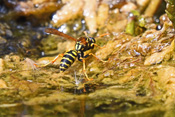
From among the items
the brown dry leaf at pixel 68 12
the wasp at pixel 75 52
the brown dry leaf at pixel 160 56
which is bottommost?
the brown dry leaf at pixel 160 56

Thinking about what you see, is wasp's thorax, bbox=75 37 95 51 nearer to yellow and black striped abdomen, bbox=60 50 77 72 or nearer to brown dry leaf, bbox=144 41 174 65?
yellow and black striped abdomen, bbox=60 50 77 72

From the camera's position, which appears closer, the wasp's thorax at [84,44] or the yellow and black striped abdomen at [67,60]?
the yellow and black striped abdomen at [67,60]

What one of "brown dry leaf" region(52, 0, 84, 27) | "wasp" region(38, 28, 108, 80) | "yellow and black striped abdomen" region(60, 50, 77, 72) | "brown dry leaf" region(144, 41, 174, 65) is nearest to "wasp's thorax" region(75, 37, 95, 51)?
"wasp" region(38, 28, 108, 80)

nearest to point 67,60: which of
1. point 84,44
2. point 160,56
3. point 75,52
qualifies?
point 75,52

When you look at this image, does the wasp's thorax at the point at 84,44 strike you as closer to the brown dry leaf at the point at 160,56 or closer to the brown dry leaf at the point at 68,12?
the brown dry leaf at the point at 160,56

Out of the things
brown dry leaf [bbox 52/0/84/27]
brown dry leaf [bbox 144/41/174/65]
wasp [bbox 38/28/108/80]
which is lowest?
brown dry leaf [bbox 144/41/174/65]

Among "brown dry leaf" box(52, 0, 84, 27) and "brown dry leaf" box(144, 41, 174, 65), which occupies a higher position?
"brown dry leaf" box(52, 0, 84, 27)

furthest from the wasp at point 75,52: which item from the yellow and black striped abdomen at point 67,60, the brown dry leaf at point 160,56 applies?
the brown dry leaf at point 160,56

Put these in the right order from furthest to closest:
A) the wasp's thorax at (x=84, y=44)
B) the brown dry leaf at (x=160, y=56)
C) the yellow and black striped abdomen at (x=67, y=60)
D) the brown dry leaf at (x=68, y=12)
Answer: the brown dry leaf at (x=68, y=12) < the wasp's thorax at (x=84, y=44) < the yellow and black striped abdomen at (x=67, y=60) < the brown dry leaf at (x=160, y=56)

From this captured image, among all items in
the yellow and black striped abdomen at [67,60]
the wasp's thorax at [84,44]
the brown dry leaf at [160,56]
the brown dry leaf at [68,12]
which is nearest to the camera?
the brown dry leaf at [160,56]

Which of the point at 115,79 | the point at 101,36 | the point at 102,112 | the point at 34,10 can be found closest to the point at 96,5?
the point at 101,36

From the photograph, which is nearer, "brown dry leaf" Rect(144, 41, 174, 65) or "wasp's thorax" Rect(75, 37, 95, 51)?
"brown dry leaf" Rect(144, 41, 174, 65)
